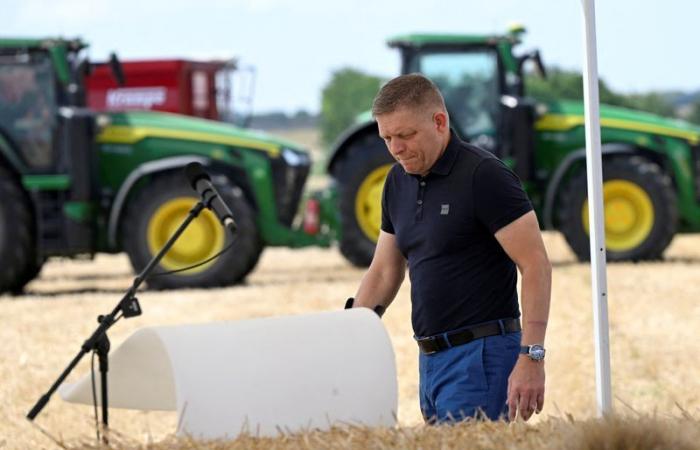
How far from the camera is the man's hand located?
15.1ft

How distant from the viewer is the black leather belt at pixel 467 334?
16.0ft

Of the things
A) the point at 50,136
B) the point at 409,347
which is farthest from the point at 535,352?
the point at 50,136

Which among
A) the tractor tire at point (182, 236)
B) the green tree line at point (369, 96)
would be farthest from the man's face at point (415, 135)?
the green tree line at point (369, 96)

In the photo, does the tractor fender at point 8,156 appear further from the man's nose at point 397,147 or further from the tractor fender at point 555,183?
the man's nose at point 397,147

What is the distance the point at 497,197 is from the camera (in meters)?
4.70

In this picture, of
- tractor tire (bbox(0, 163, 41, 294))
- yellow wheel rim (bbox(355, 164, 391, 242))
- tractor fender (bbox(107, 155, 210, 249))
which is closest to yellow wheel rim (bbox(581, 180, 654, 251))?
yellow wheel rim (bbox(355, 164, 391, 242))

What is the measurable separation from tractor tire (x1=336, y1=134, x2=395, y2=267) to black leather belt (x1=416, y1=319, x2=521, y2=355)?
37.5ft

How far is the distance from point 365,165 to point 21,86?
3754 millimetres

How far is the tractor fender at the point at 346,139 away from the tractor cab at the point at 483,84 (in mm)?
854

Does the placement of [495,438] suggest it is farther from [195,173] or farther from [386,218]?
[195,173]

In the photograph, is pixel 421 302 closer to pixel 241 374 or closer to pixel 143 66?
pixel 241 374

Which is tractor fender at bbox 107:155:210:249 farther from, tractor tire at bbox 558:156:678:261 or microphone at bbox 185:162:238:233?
microphone at bbox 185:162:238:233

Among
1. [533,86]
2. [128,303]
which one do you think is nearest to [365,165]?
[128,303]

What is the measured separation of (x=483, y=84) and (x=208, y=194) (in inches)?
464
